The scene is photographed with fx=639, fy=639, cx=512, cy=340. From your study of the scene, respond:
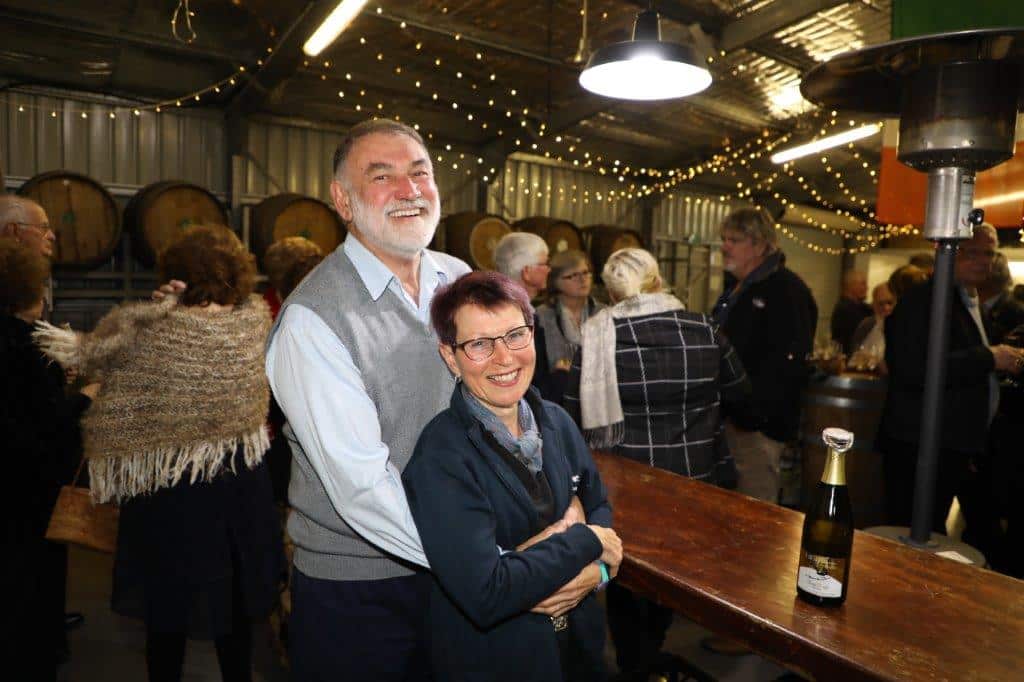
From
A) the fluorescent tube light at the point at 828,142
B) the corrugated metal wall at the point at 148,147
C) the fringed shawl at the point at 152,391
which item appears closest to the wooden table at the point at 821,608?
the fringed shawl at the point at 152,391

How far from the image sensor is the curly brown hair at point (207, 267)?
219 centimetres

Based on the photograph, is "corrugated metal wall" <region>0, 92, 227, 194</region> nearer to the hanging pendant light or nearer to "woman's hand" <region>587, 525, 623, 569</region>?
the hanging pendant light

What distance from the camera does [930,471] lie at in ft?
5.77

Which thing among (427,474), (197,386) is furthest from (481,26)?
(427,474)

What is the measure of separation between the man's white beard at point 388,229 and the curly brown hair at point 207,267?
1.01 m

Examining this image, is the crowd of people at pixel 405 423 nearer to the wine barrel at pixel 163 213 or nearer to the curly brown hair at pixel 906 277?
the curly brown hair at pixel 906 277

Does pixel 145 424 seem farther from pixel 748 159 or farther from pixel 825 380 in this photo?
pixel 748 159

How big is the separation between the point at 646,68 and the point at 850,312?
198 inches

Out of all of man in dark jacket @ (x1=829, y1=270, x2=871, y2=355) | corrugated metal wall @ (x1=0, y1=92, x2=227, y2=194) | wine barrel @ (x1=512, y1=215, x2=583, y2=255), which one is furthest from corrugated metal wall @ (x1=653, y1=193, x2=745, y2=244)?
corrugated metal wall @ (x1=0, y1=92, x2=227, y2=194)

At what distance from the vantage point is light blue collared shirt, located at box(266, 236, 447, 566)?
3.88 ft

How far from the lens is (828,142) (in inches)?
280

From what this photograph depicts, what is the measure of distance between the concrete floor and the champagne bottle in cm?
163

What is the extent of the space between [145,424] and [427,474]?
1.35 metres

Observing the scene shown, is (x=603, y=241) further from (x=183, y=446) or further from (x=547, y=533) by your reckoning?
(x=547, y=533)
